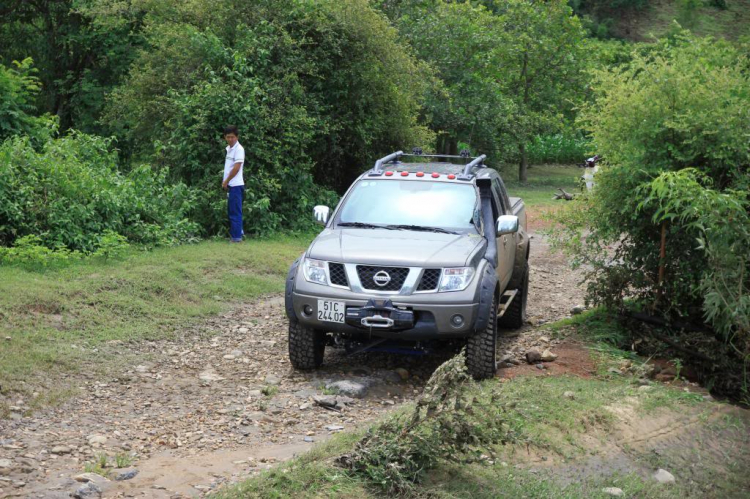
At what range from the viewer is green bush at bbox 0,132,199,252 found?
12.1 m

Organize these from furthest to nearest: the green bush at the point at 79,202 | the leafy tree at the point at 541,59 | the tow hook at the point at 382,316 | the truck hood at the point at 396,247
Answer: the leafy tree at the point at 541,59, the green bush at the point at 79,202, the truck hood at the point at 396,247, the tow hook at the point at 382,316

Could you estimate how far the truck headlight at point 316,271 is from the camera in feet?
27.0

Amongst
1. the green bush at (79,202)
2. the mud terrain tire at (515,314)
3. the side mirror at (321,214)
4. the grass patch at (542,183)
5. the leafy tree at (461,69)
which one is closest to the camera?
the side mirror at (321,214)

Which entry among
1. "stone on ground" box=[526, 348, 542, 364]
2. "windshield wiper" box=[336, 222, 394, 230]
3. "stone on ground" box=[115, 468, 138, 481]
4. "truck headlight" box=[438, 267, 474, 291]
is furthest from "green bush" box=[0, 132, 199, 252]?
"stone on ground" box=[115, 468, 138, 481]

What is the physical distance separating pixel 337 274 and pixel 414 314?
0.81 meters

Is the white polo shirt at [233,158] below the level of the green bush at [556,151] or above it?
above

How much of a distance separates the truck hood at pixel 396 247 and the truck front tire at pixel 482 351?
61 centimetres

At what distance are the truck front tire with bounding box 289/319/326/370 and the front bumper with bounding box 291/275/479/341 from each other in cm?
42

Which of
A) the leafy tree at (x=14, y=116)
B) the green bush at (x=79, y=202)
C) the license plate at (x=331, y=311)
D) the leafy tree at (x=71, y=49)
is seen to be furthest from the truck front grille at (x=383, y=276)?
the leafy tree at (x=71, y=49)

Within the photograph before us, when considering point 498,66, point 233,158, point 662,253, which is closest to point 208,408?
point 662,253

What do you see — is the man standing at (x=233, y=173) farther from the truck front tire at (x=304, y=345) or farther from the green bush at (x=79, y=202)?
the truck front tire at (x=304, y=345)

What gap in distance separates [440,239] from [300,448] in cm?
279

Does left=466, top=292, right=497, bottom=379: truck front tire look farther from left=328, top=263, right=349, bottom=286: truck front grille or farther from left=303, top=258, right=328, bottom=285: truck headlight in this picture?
left=303, top=258, right=328, bottom=285: truck headlight

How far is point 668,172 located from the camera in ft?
27.6
